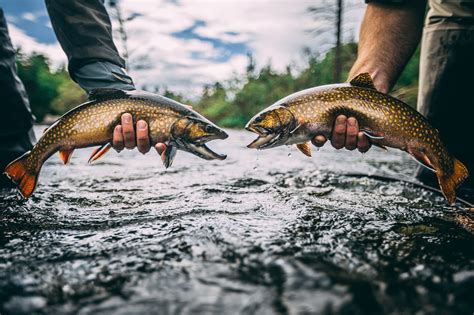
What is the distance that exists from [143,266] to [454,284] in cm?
149

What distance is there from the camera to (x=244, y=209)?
2.76 m

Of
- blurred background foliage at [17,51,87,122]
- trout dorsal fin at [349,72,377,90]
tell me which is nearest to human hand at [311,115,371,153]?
trout dorsal fin at [349,72,377,90]

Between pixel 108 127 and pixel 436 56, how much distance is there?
3.32 meters

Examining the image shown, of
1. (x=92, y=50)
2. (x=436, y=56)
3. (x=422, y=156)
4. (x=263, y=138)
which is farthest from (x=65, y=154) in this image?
(x=436, y=56)

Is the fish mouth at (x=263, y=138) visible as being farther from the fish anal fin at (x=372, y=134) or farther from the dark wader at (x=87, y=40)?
the dark wader at (x=87, y=40)

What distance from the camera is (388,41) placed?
3402mm

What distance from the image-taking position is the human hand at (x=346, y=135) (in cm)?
267

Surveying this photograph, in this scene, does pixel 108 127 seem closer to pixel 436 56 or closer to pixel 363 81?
pixel 363 81

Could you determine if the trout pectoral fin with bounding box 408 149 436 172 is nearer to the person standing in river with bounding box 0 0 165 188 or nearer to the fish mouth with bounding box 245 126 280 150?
the fish mouth with bounding box 245 126 280 150

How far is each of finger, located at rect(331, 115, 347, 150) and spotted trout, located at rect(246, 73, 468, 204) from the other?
4 centimetres

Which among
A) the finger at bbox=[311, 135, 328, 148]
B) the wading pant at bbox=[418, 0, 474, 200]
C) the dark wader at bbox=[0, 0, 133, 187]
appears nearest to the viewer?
the finger at bbox=[311, 135, 328, 148]

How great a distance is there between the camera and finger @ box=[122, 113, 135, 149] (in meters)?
2.67

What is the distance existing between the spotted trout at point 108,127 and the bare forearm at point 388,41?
5.35 ft

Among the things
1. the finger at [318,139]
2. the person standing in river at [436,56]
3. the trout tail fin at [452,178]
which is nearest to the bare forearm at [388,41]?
the person standing in river at [436,56]
